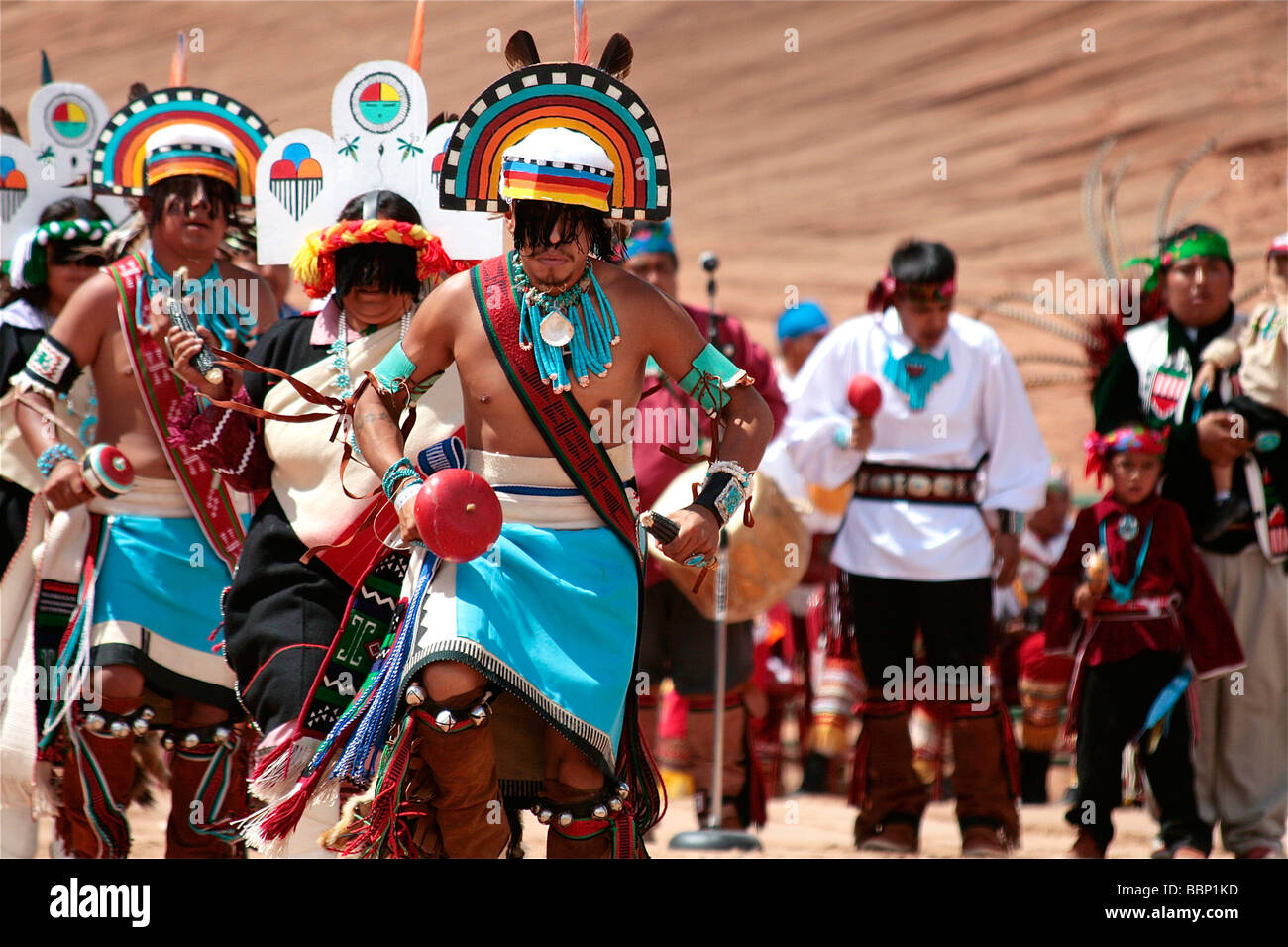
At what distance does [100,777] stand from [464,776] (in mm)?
1924

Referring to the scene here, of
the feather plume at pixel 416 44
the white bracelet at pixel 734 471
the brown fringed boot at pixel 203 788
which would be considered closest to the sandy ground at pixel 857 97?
the feather plume at pixel 416 44

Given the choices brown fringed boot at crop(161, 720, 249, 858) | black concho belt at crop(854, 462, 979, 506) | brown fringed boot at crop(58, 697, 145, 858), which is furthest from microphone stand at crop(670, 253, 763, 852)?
brown fringed boot at crop(58, 697, 145, 858)

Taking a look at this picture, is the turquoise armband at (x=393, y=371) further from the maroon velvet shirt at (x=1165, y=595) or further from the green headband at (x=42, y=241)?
the maroon velvet shirt at (x=1165, y=595)

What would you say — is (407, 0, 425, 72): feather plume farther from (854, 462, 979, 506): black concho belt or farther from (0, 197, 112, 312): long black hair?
(854, 462, 979, 506): black concho belt

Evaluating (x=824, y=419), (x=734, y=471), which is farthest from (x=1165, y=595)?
(x=734, y=471)

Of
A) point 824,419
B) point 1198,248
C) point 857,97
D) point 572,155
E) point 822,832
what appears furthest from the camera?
point 857,97

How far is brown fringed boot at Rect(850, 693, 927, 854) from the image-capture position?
693cm

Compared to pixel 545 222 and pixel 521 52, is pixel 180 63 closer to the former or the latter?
pixel 521 52

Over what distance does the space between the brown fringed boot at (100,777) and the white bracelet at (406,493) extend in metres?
1.79

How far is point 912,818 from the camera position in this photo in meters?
6.96

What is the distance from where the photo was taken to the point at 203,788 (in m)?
5.59

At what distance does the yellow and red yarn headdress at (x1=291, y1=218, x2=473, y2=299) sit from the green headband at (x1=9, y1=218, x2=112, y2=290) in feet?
5.38
